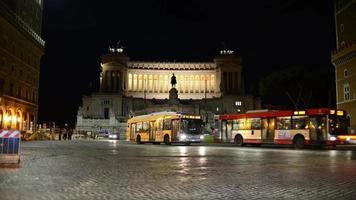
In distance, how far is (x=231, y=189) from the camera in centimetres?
944

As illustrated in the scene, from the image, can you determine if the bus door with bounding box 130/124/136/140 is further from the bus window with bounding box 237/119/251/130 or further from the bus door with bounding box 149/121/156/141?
the bus window with bounding box 237/119/251/130

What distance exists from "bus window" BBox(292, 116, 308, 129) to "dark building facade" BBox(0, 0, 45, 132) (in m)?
40.5

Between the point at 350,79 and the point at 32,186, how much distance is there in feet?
160

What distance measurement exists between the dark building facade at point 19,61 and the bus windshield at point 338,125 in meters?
43.5

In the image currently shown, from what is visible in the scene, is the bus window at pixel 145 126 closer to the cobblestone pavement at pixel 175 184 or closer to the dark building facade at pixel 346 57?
the dark building facade at pixel 346 57

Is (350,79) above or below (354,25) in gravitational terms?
below

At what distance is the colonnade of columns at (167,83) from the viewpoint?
131000mm

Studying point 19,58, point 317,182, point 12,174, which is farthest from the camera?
point 19,58

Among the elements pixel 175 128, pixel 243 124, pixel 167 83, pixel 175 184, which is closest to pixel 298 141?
pixel 243 124

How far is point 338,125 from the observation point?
31.3 metres

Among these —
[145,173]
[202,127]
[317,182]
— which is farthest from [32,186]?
[202,127]

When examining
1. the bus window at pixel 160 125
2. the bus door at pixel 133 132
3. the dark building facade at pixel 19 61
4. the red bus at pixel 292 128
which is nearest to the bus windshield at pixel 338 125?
the red bus at pixel 292 128

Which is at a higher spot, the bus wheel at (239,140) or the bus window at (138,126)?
the bus window at (138,126)

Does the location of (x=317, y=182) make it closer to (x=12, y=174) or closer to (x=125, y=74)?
(x=12, y=174)
